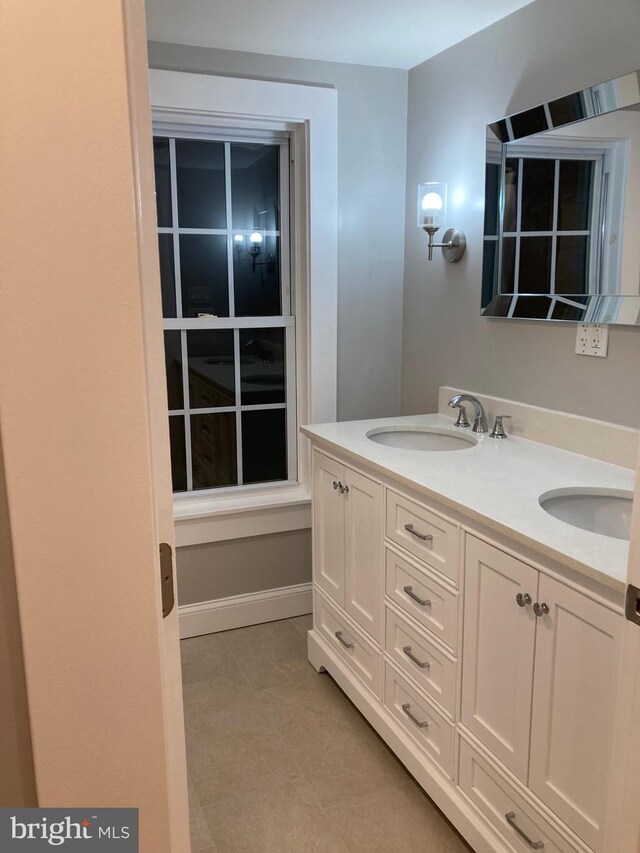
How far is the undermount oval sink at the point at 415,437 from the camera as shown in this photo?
2.65 m

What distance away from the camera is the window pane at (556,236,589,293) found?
213 centimetres

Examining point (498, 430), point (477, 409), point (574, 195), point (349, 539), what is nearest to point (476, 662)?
point (349, 539)

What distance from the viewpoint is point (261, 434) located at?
318 cm

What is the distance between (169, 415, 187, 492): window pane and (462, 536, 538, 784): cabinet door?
1562 millimetres

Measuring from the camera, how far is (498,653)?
1702 millimetres

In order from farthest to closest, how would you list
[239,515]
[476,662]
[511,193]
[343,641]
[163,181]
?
[239,515] < [163,181] < [343,641] < [511,193] < [476,662]

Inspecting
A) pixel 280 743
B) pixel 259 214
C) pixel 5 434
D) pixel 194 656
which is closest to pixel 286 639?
pixel 194 656

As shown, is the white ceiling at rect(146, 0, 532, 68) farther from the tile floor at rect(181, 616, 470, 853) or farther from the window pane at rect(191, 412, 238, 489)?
the tile floor at rect(181, 616, 470, 853)

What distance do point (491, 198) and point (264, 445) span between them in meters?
1.39

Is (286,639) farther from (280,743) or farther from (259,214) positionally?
(259,214)

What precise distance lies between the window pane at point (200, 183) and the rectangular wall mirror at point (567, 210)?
106 centimetres

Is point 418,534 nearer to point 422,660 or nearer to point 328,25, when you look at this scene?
point 422,660

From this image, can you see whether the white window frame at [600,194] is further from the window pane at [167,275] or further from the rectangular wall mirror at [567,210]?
the window pane at [167,275]
